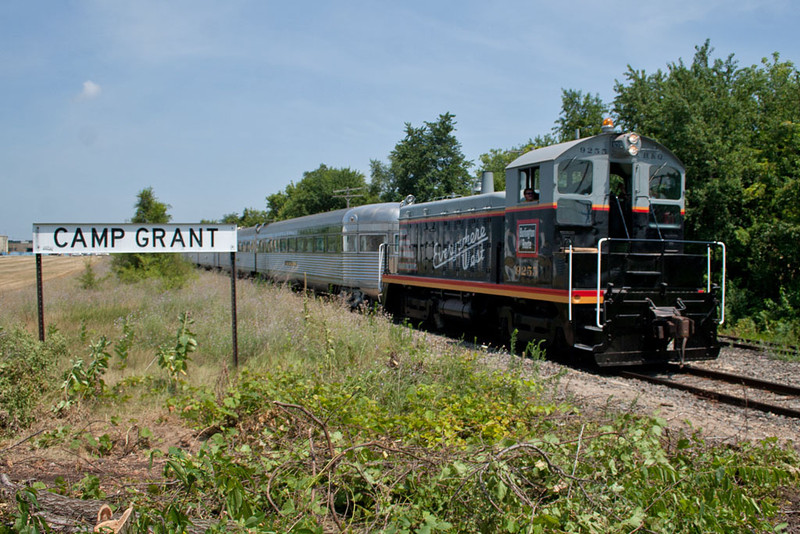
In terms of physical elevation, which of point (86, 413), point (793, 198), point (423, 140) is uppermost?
point (423, 140)

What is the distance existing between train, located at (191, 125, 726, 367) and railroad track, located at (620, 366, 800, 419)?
0.96 ft

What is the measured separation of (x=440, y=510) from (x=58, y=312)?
1032 centimetres

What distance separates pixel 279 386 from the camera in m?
5.67

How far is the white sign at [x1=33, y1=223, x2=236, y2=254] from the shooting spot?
22.7ft

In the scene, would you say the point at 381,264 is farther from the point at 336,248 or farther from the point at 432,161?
the point at 432,161

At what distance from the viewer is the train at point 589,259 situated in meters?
8.73

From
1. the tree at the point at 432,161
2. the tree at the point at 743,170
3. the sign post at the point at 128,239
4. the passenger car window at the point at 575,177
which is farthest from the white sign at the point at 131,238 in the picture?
the tree at the point at 432,161

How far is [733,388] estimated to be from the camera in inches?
310

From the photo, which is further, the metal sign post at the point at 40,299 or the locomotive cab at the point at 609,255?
the locomotive cab at the point at 609,255

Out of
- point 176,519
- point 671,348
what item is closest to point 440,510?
point 176,519

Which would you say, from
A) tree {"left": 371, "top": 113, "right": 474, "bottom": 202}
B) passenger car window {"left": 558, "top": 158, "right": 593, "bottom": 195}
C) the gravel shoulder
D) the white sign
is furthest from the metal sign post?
tree {"left": 371, "top": 113, "right": 474, "bottom": 202}

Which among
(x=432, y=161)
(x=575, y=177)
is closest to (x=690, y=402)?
(x=575, y=177)

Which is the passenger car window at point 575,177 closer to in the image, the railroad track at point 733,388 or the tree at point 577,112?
the railroad track at point 733,388

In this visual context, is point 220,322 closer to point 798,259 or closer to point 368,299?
point 368,299
